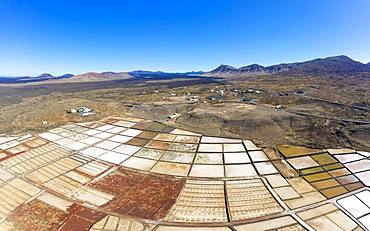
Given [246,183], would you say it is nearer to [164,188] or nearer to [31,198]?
[164,188]

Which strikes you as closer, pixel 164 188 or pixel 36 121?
pixel 164 188

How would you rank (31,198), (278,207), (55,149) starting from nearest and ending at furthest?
(278,207) < (31,198) < (55,149)

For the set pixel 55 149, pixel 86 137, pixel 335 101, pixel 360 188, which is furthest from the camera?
pixel 335 101

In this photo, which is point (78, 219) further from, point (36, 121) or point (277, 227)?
point (36, 121)

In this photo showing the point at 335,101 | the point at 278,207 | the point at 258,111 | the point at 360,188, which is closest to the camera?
the point at 278,207

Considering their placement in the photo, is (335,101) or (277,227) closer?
(277,227)

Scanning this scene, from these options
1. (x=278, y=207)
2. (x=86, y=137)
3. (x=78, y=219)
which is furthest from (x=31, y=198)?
(x=278, y=207)

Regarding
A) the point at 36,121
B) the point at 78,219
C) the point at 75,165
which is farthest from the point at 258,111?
the point at 36,121

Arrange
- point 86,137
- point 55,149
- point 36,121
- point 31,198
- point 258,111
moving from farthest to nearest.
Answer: point 258,111 < point 36,121 < point 86,137 < point 55,149 < point 31,198
